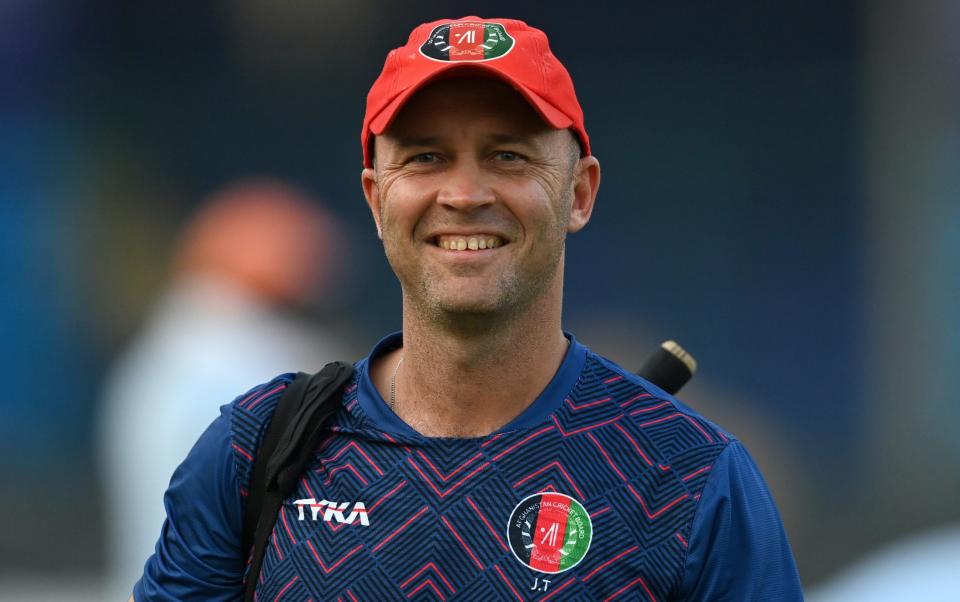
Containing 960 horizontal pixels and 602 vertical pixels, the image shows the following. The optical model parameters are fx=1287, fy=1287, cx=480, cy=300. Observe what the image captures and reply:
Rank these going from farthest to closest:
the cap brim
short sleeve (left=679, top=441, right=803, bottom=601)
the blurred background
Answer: the blurred background < the cap brim < short sleeve (left=679, top=441, right=803, bottom=601)

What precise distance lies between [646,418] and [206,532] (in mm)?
794

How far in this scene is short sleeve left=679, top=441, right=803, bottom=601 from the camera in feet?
6.70

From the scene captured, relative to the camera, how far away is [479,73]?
2.18 m

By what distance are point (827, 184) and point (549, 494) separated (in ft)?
12.0

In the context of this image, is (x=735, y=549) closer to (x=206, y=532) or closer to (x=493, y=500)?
(x=493, y=500)

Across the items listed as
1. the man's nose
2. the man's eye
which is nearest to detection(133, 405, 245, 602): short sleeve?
the man's nose

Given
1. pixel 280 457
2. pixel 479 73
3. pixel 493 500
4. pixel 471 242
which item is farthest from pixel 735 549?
pixel 479 73

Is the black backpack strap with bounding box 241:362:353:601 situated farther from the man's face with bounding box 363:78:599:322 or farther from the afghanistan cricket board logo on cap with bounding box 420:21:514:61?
the afghanistan cricket board logo on cap with bounding box 420:21:514:61

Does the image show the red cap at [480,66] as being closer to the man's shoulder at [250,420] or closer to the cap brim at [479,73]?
the cap brim at [479,73]

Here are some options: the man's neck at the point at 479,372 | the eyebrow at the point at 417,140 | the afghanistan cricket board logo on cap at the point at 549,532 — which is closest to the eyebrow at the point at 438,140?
the eyebrow at the point at 417,140

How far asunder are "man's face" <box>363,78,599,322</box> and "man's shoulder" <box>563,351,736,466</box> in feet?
0.64

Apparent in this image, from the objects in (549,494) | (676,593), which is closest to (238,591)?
(549,494)

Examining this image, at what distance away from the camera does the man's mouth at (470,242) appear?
84.9 inches

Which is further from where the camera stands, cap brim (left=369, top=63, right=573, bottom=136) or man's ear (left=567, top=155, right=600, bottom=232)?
Result: man's ear (left=567, top=155, right=600, bottom=232)
